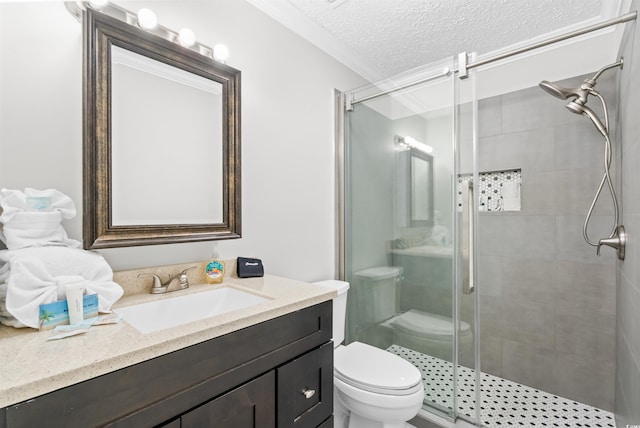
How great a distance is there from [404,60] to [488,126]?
84cm

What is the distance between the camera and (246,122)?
→ 5.33 ft

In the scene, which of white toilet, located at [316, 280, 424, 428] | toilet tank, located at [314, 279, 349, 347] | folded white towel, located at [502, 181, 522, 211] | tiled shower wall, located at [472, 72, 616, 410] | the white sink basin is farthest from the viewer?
folded white towel, located at [502, 181, 522, 211]

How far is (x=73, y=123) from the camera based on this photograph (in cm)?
109

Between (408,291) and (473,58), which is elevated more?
(473,58)

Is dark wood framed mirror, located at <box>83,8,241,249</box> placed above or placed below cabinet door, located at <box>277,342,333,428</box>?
above

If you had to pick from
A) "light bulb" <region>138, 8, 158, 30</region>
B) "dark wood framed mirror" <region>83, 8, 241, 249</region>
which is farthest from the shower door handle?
"light bulb" <region>138, 8, 158, 30</region>

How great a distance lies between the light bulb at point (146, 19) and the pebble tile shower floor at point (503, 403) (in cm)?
218

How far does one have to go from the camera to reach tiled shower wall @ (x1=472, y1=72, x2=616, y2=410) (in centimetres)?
197

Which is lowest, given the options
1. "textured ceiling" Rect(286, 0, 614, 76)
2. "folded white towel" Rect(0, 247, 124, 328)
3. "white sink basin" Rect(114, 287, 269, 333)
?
"white sink basin" Rect(114, 287, 269, 333)

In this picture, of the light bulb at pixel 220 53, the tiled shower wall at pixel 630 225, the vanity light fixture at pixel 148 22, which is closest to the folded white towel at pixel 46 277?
the vanity light fixture at pixel 148 22

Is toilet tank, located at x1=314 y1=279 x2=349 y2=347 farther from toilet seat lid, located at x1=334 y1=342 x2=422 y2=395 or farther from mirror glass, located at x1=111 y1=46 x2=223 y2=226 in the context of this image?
mirror glass, located at x1=111 y1=46 x2=223 y2=226

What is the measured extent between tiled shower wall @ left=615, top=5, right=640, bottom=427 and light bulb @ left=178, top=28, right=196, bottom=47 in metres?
1.79

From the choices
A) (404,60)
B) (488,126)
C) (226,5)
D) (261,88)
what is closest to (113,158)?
(261,88)

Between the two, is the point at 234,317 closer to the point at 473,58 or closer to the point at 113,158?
the point at 113,158
